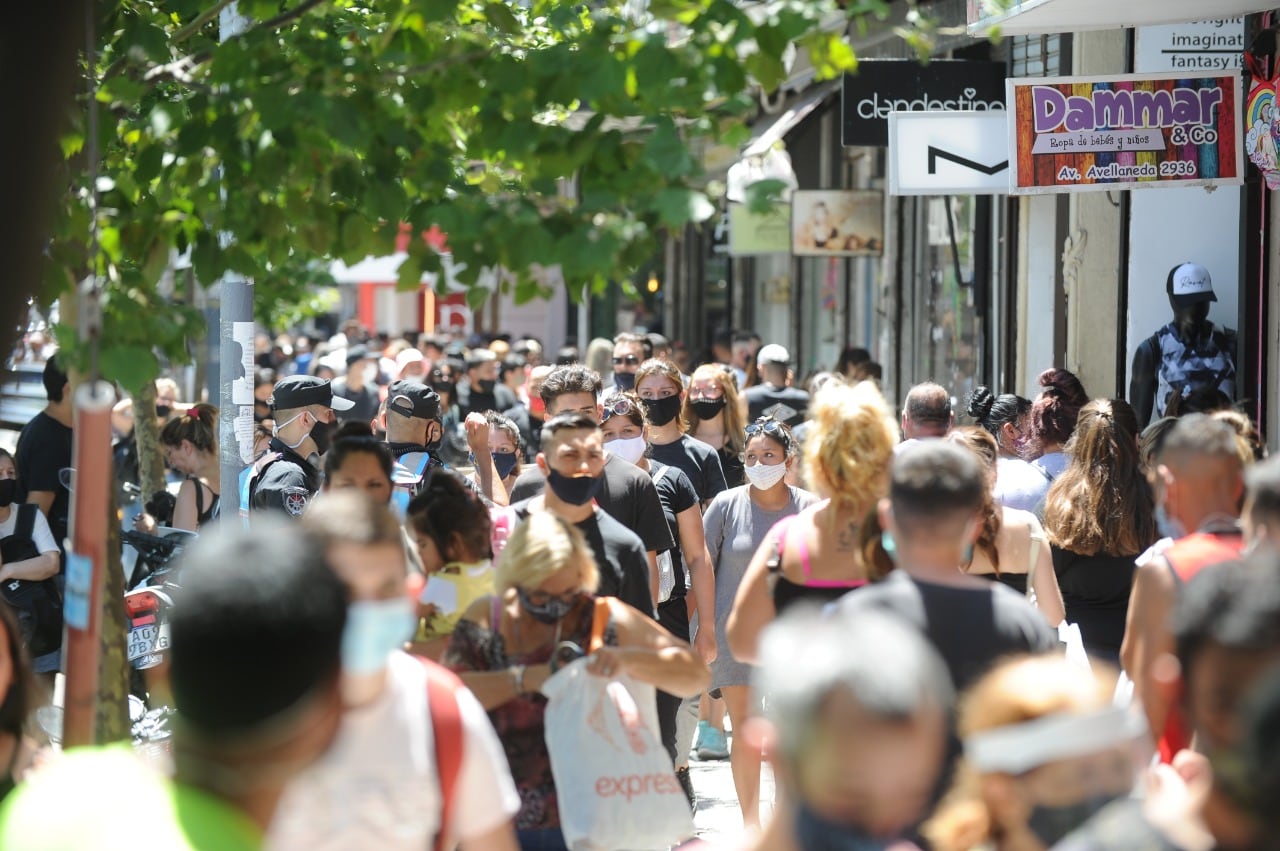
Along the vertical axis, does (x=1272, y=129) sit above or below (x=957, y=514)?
above

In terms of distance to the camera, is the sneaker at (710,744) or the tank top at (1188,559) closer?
the tank top at (1188,559)

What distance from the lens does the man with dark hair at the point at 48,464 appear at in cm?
864

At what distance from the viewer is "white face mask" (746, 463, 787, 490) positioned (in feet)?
24.6

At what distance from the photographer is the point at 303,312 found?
2442 cm

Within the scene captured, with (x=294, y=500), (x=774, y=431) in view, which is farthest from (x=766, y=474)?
(x=294, y=500)

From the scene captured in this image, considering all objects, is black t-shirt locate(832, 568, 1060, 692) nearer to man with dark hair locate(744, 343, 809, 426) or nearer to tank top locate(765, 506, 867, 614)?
tank top locate(765, 506, 867, 614)

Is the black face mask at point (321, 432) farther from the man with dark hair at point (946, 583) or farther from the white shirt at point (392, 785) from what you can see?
the white shirt at point (392, 785)

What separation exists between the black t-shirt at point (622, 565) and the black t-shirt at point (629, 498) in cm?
90

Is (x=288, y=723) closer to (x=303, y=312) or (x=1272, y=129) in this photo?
(x=1272, y=129)

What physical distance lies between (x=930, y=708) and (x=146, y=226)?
2.91m

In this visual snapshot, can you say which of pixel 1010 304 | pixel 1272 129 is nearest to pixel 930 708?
pixel 1272 129

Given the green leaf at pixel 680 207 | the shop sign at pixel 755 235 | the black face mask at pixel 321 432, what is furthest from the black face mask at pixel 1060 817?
the shop sign at pixel 755 235

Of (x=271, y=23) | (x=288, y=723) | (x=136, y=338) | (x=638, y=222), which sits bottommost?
(x=288, y=723)

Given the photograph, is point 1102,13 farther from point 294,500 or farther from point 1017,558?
point 294,500
